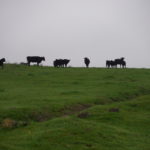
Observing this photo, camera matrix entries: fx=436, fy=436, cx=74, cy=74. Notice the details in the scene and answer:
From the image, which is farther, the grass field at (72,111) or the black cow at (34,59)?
the black cow at (34,59)

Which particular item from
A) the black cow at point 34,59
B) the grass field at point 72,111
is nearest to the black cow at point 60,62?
the black cow at point 34,59

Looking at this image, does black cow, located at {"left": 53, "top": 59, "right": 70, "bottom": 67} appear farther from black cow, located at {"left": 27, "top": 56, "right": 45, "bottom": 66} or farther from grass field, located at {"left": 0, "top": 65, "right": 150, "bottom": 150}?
grass field, located at {"left": 0, "top": 65, "right": 150, "bottom": 150}

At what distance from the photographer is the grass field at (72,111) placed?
71.3ft

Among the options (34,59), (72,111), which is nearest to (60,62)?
(34,59)

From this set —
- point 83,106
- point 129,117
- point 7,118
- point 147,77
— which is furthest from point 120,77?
point 7,118

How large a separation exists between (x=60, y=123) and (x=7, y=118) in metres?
3.50

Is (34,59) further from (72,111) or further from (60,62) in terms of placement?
(72,111)

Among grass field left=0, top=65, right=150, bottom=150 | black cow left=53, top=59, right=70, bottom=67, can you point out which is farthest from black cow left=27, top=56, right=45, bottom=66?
grass field left=0, top=65, right=150, bottom=150

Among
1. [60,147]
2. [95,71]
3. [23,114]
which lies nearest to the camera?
[60,147]

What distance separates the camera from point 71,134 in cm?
2231

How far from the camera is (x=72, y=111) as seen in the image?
30.1 meters

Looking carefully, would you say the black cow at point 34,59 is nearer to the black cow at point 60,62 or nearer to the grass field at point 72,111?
the black cow at point 60,62

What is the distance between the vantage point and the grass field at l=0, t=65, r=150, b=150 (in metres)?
21.7

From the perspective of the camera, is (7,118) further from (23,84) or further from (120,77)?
(120,77)
